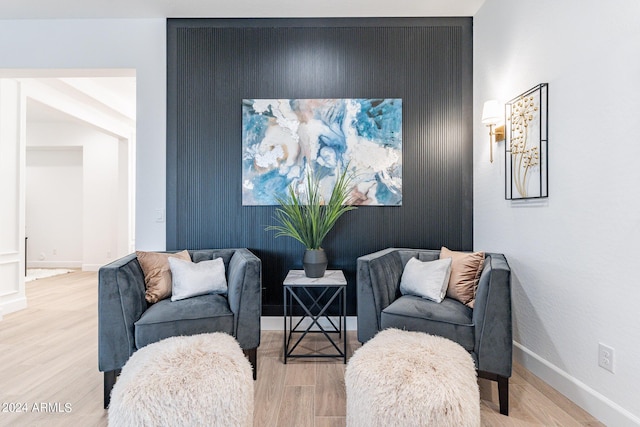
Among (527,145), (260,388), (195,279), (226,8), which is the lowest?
(260,388)

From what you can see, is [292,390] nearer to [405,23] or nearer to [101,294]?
[101,294]

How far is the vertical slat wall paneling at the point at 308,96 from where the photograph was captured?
9.99 feet

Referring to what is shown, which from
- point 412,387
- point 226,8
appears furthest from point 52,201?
point 412,387

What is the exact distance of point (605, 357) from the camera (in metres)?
1.72

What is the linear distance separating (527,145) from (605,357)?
1.29m

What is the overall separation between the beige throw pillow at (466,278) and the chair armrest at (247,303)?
49.9 inches

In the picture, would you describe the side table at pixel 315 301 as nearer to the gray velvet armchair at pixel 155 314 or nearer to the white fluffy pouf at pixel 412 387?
the gray velvet armchair at pixel 155 314

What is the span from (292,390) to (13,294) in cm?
337

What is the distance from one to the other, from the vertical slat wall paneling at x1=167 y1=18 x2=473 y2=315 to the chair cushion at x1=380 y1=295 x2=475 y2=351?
929 mm

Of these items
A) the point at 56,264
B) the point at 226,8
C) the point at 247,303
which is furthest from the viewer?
the point at 56,264

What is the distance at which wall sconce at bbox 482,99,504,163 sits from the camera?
8.37 feet

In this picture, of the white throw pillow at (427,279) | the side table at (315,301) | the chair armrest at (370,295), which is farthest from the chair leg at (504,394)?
the side table at (315,301)

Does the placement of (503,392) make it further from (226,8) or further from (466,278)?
(226,8)

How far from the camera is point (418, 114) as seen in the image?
304 cm
